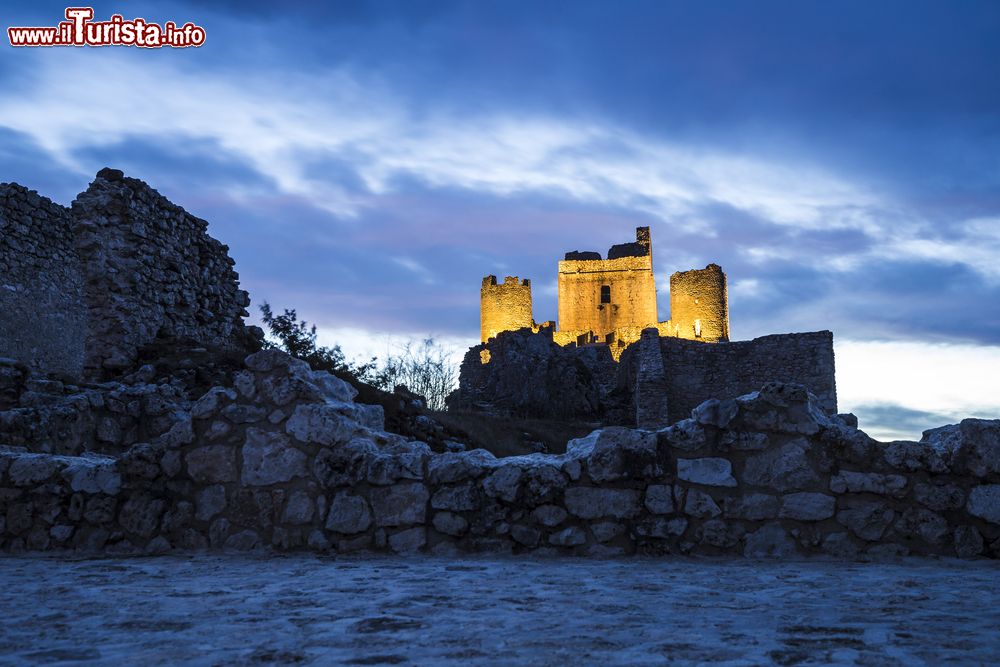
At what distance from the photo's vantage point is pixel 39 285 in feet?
37.6

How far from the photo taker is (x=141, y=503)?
535 cm

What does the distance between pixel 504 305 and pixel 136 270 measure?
4694 centimetres

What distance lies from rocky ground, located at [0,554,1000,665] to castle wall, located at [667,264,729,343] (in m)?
47.7

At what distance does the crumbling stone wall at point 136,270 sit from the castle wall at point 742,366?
16818 mm

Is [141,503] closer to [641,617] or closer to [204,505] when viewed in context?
[204,505]

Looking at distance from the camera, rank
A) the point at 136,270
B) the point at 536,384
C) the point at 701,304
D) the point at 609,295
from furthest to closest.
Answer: the point at 609,295, the point at 701,304, the point at 536,384, the point at 136,270

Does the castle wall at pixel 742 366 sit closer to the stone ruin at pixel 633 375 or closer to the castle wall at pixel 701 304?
the stone ruin at pixel 633 375

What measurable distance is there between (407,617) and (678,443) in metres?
2.37

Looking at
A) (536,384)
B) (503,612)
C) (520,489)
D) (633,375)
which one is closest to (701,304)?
(633,375)

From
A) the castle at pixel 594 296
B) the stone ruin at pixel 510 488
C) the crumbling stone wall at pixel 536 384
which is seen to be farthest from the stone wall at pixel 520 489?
the castle at pixel 594 296

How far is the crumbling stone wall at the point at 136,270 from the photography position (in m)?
11.0

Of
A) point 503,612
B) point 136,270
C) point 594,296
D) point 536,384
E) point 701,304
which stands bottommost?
point 503,612

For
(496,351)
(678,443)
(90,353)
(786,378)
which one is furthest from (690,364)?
(678,443)

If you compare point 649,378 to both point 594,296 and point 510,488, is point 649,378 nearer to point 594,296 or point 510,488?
point 510,488
